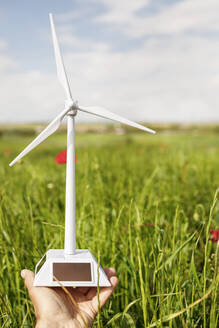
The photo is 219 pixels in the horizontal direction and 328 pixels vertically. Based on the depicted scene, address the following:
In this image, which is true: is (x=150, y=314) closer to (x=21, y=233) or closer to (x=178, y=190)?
(x=21, y=233)

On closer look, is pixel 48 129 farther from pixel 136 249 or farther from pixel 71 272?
pixel 136 249

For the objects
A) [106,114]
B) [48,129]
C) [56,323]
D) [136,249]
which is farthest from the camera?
[136,249]

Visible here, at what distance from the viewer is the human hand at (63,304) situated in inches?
50.8

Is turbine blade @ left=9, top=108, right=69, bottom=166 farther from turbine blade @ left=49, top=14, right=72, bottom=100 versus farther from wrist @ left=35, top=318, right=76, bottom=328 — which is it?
wrist @ left=35, top=318, right=76, bottom=328

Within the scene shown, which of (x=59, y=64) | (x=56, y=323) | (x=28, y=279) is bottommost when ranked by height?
(x=56, y=323)

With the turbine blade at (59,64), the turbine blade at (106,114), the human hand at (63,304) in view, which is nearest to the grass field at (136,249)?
the human hand at (63,304)

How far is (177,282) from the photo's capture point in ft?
5.00

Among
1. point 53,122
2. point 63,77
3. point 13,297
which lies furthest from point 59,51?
point 13,297

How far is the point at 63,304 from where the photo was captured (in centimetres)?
139

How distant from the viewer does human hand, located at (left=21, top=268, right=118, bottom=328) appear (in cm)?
129

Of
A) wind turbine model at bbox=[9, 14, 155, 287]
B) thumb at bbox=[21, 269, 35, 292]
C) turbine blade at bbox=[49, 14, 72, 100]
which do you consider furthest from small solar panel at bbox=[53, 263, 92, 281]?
turbine blade at bbox=[49, 14, 72, 100]

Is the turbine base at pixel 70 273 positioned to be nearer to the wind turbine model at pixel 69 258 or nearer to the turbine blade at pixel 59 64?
the wind turbine model at pixel 69 258

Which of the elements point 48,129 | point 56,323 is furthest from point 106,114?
point 56,323

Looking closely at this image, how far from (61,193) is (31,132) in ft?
65.5
